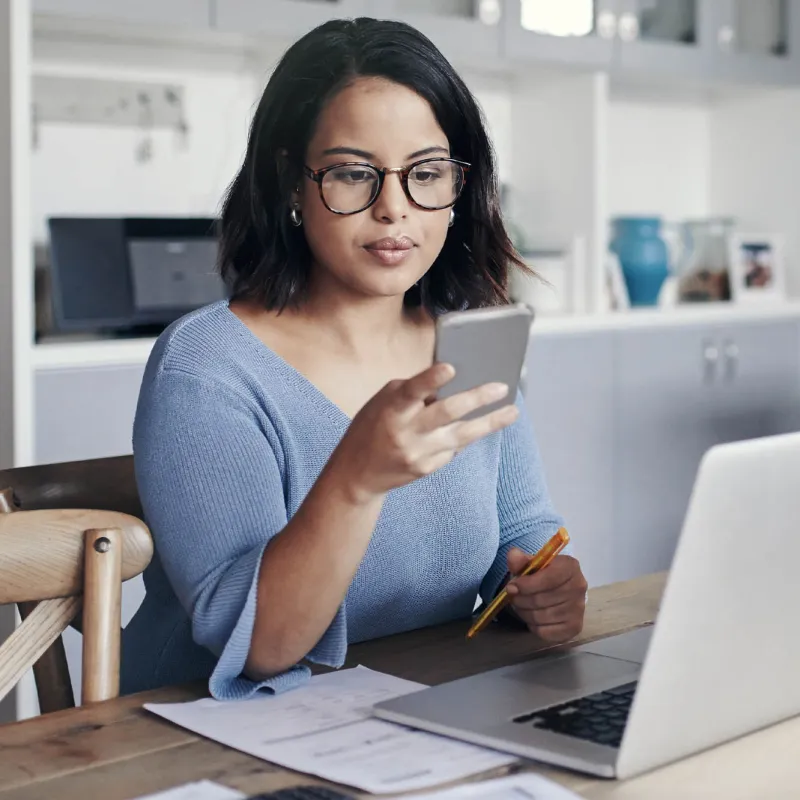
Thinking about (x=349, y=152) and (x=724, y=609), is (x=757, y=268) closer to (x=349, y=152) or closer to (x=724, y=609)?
(x=349, y=152)

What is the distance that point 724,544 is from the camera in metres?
0.83

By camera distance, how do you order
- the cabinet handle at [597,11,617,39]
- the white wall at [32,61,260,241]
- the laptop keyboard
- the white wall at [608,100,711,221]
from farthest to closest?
1. the white wall at [608,100,711,221]
2. the cabinet handle at [597,11,617,39]
3. the white wall at [32,61,260,241]
4. the laptop keyboard

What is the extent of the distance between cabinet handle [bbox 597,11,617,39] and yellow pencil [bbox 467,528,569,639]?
2422 mm

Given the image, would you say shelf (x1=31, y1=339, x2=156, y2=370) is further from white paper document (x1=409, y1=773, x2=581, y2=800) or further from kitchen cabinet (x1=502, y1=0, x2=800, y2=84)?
white paper document (x1=409, y1=773, x2=581, y2=800)

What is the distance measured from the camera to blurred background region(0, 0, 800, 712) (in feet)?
8.60

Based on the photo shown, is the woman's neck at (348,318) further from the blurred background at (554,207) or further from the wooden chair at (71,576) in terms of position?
the blurred background at (554,207)

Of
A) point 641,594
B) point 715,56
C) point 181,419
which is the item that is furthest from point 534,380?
point 181,419

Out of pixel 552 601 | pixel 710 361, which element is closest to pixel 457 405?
pixel 552 601

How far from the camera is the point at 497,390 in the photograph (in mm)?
953

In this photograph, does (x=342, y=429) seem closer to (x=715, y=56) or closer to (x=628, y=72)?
(x=628, y=72)

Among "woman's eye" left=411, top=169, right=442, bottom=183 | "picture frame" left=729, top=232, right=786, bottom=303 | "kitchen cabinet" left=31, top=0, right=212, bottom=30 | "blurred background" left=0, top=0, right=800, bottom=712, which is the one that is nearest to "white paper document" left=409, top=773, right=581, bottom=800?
"woman's eye" left=411, top=169, right=442, bottom=183

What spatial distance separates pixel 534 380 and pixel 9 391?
4.51 ft

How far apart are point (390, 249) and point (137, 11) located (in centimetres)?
157

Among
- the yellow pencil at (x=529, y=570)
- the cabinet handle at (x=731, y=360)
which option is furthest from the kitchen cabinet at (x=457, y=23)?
the yellow pencil at (x=529, y=570)
